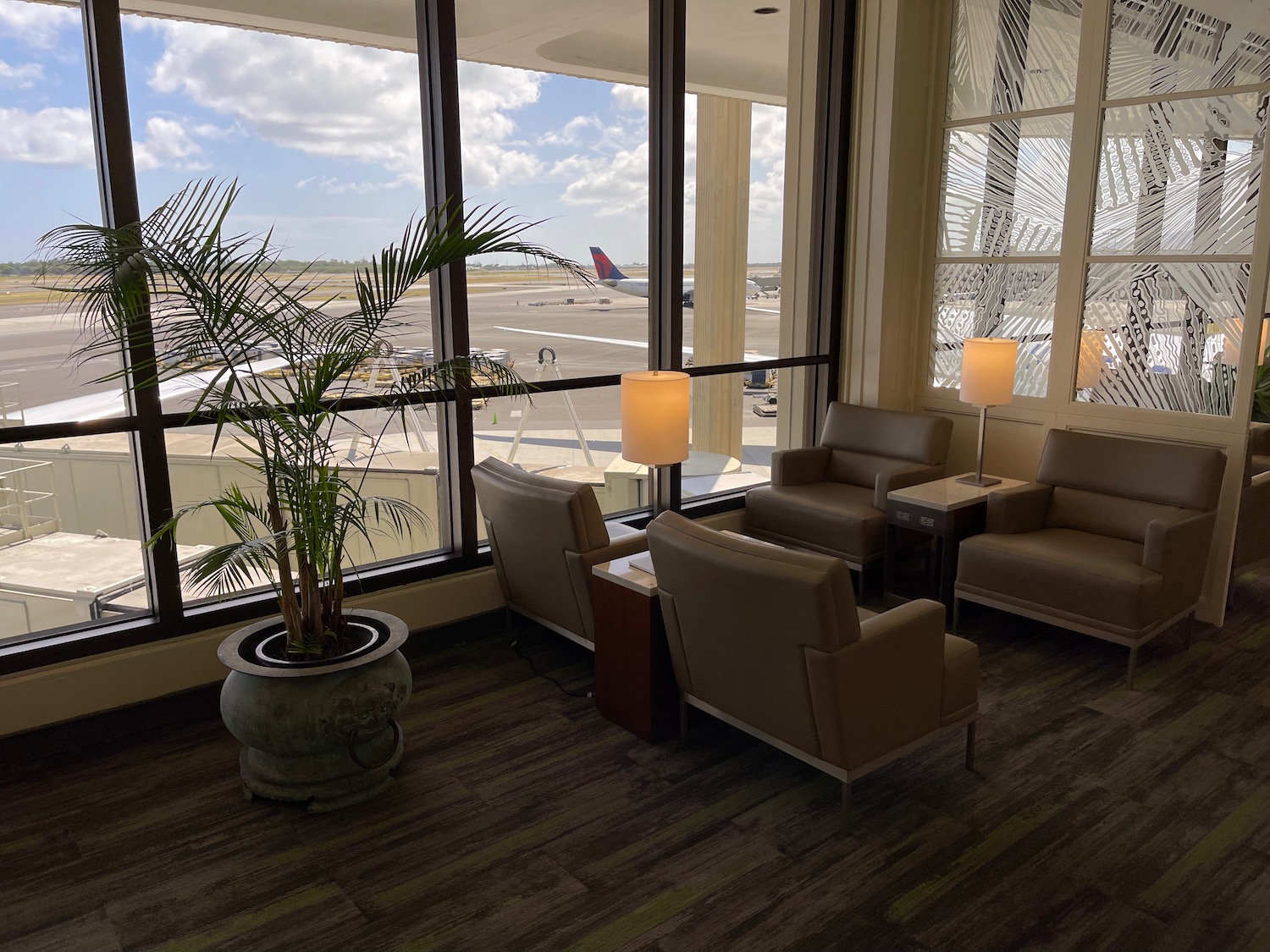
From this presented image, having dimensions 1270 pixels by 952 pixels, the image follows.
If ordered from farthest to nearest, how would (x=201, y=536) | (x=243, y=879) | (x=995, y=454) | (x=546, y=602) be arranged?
1. (x=995, y=454)
2. (x=546, y=602)
3. (x=201, y=536)
4. (x=243, y=879)

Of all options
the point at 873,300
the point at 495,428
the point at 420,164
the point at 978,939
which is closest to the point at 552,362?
the point at 495,428

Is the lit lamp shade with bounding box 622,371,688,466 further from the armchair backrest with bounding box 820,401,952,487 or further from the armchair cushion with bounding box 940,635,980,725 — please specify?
the armchair backrest with bounding box 820,401,952,487

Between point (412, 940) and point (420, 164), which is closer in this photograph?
point (412, 940)

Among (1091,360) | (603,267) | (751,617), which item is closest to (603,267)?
(603,267)

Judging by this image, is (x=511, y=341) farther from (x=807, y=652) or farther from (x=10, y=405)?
(x=807, y=652)

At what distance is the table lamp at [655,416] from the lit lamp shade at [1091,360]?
242 cm

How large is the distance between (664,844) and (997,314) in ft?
12.1

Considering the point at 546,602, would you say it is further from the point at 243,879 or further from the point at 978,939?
the point at 978,939

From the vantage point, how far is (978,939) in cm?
233

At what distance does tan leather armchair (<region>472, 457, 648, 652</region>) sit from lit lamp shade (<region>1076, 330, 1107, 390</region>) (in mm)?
2595

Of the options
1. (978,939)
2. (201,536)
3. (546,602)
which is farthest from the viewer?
(546,602)

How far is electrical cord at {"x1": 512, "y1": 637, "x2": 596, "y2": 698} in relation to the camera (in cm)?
370

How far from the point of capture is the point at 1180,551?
152 inches

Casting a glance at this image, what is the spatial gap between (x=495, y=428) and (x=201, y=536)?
1.36 meters
